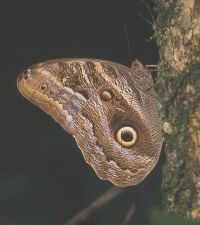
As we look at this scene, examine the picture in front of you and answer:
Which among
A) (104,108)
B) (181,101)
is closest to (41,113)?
(104,108)

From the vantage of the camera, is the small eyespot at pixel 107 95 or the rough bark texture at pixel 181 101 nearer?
the rough bark texture at pixel 181 101

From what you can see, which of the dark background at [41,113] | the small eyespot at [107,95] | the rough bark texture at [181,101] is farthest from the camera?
the dark background at [41,113]

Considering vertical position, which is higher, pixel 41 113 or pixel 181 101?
pixel 181 101

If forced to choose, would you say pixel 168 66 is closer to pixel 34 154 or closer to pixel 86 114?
pixel 86 114

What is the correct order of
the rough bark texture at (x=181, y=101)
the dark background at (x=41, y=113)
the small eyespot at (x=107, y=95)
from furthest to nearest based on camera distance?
the dark background at (x=41, y=113), the small eyespot at (x=107, y=95), the rough bark texture at (x=181, y=101)

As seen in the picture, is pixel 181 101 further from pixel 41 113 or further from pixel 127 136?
pixel 41 113

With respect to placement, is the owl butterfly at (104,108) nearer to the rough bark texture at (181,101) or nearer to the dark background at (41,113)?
the rough bark texture at (181,101)

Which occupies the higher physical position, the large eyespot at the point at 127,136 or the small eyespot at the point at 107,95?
the small eyespot at the point at 107,95

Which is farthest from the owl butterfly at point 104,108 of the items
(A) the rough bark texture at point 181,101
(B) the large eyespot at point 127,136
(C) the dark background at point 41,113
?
(C) the dark background at point 41,113

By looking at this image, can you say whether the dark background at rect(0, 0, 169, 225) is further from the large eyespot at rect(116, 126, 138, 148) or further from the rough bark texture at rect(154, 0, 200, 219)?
the rough bark texture at rect(154, 0, 200, 219)
